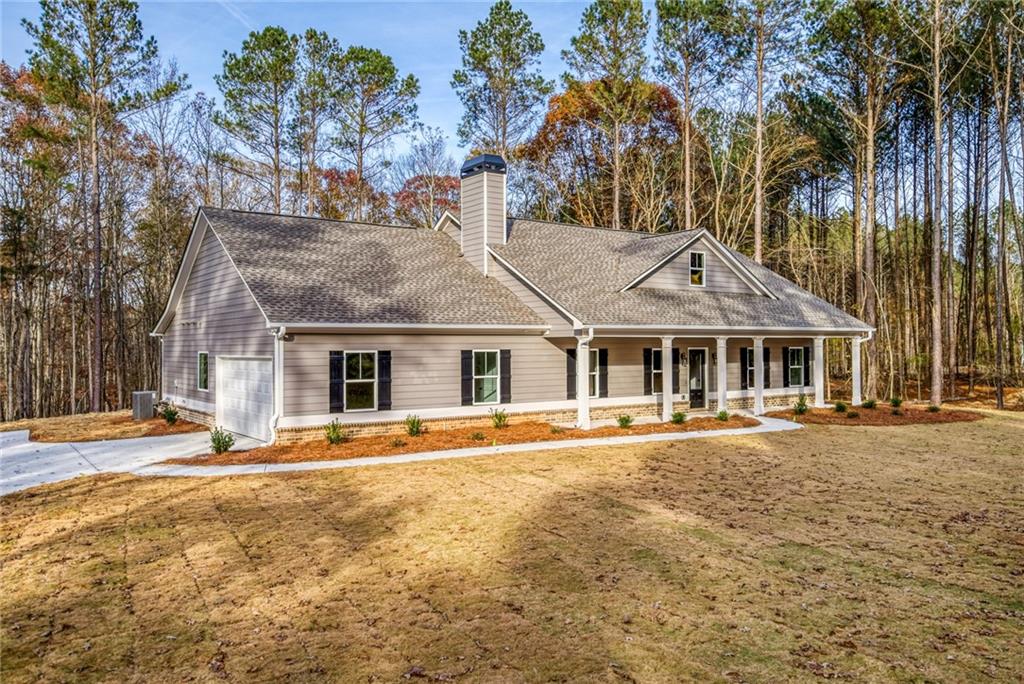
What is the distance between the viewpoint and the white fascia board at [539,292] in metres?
14.7

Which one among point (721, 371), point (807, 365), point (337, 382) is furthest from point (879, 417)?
point (337, 382)

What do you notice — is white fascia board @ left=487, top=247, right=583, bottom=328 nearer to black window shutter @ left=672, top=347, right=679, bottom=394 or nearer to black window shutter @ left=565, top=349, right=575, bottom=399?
black window shutter @ left=565, top=349, right=575, bottom=399

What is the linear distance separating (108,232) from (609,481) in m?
24.5

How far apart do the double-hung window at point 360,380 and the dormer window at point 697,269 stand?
10.1 metres

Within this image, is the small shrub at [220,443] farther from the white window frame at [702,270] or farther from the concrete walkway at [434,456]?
the white window frame at [702,270]

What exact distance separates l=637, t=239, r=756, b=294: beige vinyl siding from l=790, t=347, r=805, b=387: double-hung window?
255 cm

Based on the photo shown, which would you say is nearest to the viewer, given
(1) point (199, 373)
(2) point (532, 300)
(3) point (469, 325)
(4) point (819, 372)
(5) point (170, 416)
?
(3) point (469, 325)

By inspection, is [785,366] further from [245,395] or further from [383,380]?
[245,395]

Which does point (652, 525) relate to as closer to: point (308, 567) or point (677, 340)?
point (308, 567)

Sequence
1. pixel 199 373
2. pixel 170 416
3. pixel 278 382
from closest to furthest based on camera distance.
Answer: pixel 278 382, pixel 170 416, pixel 199 373

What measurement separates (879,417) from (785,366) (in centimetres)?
340

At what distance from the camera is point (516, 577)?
5.94m

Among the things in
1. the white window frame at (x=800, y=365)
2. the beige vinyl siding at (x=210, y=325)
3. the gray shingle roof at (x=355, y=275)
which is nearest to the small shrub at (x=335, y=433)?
the beige vinyl siding at (x=210, y=325)

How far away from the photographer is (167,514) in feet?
26.5
